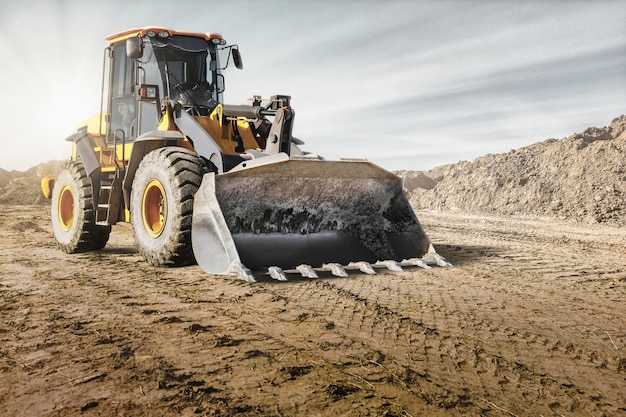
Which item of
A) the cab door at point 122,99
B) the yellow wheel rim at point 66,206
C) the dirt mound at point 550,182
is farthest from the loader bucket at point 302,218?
the dirt mound at point 550,182

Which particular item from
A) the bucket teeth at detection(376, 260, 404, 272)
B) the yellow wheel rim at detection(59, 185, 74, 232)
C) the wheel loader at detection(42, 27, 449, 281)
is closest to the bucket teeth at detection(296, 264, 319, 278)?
the wheel loader at detection(42, 27, 449, 281)

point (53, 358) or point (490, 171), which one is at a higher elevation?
point (490, 171)

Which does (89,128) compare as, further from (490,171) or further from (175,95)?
(490,171)

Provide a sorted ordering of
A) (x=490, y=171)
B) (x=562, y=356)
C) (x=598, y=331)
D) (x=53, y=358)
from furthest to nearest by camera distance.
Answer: (x=490, y=171), (x=598, y=331), (x=562, y=356), (x=53, y=358)

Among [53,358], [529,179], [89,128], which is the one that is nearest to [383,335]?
[53,358]

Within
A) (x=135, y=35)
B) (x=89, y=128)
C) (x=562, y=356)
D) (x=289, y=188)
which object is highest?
(x=135, y=35)

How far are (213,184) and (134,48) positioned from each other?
7.35 ft

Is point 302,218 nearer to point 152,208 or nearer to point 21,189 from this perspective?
point 152,208

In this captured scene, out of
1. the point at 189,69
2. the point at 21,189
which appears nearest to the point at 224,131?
the point at 189,69

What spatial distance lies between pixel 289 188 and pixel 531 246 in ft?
15.6

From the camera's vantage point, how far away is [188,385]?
241 cm

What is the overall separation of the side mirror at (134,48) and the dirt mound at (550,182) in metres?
14.6

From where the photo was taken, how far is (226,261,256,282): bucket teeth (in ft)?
15.1

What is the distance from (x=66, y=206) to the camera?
26.6 ft
